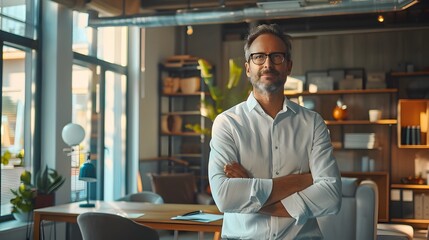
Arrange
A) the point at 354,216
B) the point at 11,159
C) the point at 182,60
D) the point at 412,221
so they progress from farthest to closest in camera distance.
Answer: the point at 182,60 < the point at 412,221 < the point at 11,159 < the point at 354,216

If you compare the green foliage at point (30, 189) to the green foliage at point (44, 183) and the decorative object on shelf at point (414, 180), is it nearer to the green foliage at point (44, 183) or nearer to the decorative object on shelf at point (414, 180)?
the green foliage at point (44, 183)

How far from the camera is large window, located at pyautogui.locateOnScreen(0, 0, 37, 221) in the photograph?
5.75 metres

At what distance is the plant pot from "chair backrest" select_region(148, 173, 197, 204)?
6.41ft

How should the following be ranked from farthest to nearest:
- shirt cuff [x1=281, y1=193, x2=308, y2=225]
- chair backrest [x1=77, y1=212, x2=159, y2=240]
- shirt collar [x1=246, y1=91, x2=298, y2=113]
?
chair backrest [x1=77, y1=212, x2=159, y2=240], shirt collar [x1=246, y1=91, x2=298, y2=113], shirt cuff [x1=281, y1=193, x2=308, y2=225]

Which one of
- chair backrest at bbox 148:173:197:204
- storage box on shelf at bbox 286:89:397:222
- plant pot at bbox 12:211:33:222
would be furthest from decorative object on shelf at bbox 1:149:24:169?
storage box on shelf at bbox 286:89:397:222

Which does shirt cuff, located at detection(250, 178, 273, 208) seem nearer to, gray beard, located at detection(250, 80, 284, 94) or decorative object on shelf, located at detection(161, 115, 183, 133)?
gray beard, located at detection(250, 80, 284, 94)

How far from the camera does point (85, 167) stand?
5.06 m

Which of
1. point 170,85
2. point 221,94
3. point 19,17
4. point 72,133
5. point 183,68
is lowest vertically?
point 72,133

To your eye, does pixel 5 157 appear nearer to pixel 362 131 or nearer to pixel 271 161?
pixel 271 161

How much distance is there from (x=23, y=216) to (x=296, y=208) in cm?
429

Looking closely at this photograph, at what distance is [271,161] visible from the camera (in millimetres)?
1980

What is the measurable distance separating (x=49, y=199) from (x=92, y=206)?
2.29 ft

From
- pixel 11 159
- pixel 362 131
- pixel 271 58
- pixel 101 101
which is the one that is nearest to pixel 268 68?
pixel 271 58

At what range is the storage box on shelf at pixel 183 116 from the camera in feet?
29.0
